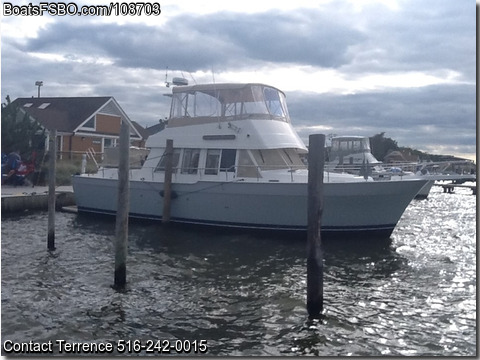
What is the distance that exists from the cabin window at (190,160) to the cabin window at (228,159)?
0.99m

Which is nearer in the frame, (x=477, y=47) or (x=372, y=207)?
(x=477, y=47)

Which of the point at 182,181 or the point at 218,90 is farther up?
the point at 218,90

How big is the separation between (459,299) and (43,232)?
37.2 ft

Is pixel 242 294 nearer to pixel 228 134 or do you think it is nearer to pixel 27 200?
pixel 228 134

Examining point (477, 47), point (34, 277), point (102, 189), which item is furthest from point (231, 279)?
point (102, 189)

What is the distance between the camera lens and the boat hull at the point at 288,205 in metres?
14.3

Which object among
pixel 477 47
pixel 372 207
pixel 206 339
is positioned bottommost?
pixel 206 339

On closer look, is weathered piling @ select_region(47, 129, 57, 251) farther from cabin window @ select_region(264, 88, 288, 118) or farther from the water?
cabin window @ select_region(264, 88, 288, 118)

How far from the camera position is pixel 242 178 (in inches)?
603

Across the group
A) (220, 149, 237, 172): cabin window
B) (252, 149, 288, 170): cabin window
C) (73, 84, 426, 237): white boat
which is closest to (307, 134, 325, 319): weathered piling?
(73, 84, 426, 237): white boat

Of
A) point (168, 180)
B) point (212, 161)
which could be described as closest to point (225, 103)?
point (212, 161)

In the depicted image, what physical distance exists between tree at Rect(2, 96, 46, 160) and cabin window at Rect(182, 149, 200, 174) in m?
10.7

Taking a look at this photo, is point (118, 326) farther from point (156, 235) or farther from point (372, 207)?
point (372, 207)

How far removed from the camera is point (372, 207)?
14539 millimetres
